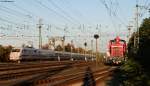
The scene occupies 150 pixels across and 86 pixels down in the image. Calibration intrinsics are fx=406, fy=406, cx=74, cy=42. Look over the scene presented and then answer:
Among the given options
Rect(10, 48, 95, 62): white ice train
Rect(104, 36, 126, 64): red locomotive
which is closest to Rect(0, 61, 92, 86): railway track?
Rect(104, 36, 126, 64): red locomotive

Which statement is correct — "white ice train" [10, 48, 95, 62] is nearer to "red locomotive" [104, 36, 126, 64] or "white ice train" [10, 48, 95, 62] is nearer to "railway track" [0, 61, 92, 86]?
"red locomotive" [104, 36, 126, 64]

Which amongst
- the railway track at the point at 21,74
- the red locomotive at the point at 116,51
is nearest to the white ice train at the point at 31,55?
the red locomotive at the point at 116,51

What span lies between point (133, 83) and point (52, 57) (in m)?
62.5

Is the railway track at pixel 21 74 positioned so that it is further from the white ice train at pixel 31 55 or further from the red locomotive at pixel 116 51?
the white ice train at pixel 31 55

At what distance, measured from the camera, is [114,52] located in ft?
177

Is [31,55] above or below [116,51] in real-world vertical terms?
below

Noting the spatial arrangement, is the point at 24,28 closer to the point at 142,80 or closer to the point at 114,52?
the point at 114,52

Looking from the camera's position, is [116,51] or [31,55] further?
[31,55]

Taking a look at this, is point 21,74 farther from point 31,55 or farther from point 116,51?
point 31,55

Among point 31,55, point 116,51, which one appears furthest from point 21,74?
point 31,55

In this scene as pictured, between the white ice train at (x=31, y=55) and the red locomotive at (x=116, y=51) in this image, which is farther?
the white ice train at (x=31, y=55)

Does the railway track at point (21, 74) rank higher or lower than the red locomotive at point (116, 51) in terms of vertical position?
lower

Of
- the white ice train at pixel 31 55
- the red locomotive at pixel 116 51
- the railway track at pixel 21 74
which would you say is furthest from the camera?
the white ice train at pixel 31 55

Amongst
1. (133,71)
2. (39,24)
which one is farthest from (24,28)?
(133,71)
